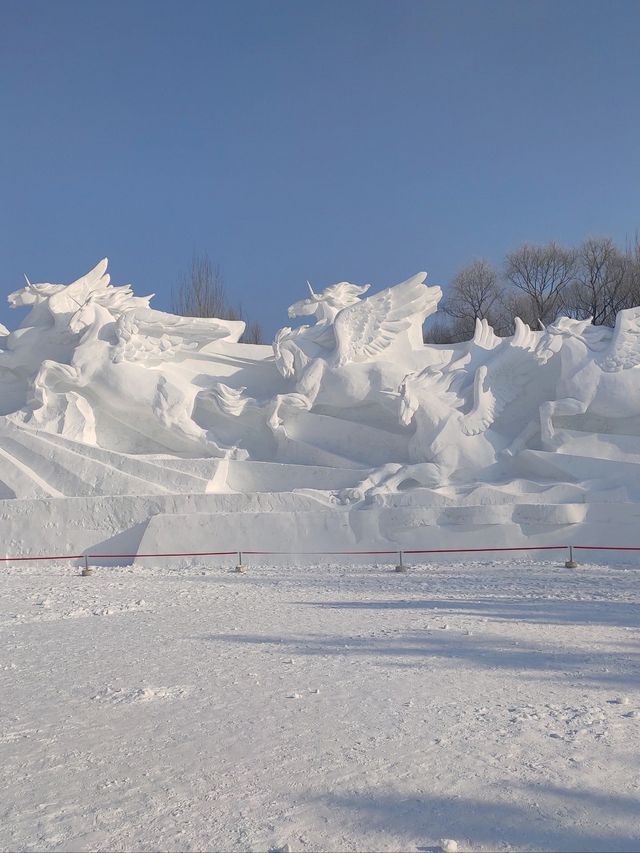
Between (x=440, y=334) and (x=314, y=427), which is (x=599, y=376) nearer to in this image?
(x=314, y=427)

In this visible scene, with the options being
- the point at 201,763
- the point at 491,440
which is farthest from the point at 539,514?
the point at 201,763

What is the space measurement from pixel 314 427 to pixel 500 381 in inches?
94.1

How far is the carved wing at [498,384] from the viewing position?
943cm

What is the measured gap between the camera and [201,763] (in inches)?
113

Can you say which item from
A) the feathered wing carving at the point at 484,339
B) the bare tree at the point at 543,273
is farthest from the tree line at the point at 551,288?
the feathered wing carving at the point at 484,339

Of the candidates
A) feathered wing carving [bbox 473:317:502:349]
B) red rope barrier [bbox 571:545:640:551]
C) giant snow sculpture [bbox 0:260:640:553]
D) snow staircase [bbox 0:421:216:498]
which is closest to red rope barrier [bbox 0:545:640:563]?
red rope barrier [bbox 571:545:640:551]

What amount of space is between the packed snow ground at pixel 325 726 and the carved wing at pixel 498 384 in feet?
11.9

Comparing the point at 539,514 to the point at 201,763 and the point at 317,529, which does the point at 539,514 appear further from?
the point at 201,763

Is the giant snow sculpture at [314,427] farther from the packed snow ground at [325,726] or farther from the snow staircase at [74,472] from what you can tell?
the packed snow ground at [325,726]

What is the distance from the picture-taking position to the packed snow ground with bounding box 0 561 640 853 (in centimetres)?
238

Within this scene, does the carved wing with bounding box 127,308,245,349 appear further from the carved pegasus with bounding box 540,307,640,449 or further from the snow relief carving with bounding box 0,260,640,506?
the carved pegasus with bounding box 540,307,640,449

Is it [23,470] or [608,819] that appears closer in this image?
[608,819]

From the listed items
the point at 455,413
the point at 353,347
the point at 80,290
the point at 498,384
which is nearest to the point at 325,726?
the point at 455,413

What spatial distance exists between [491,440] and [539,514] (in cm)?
130
